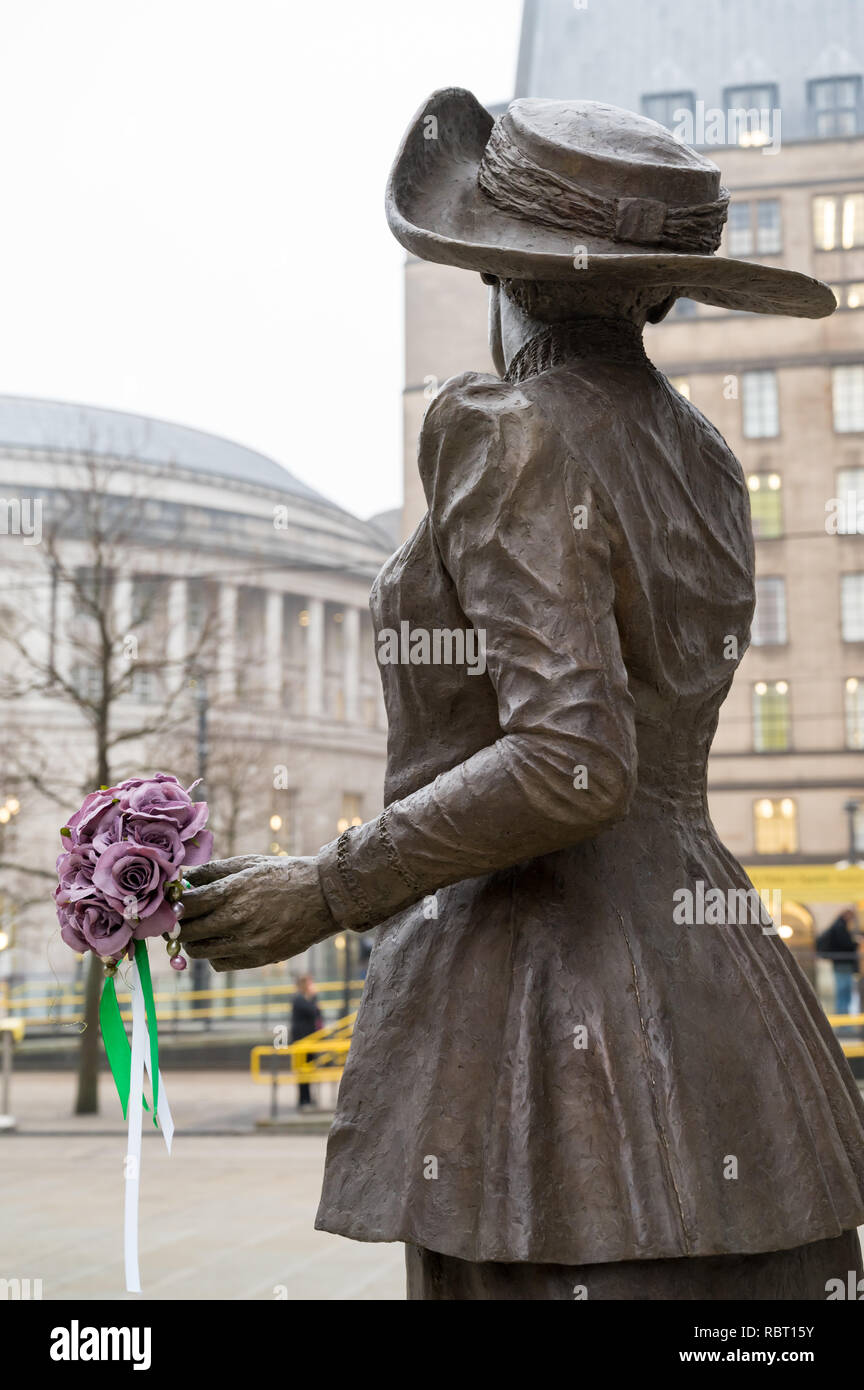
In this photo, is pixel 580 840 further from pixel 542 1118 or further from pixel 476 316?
pixel 476 316

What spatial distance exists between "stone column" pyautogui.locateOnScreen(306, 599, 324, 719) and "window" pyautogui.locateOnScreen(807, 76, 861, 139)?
25.8 m

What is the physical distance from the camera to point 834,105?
157 ft

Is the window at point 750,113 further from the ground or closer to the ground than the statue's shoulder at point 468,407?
further from the ground

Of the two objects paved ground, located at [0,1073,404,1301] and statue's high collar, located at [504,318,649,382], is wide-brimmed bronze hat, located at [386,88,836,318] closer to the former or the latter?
statue's high collar, located at [504,318,649,382]

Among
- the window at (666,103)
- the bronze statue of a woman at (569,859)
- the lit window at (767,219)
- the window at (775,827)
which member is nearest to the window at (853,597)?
the window at (775,827)

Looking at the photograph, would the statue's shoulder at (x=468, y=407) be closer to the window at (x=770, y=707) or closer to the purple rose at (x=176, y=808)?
the purple rose at (x=176, y=808)

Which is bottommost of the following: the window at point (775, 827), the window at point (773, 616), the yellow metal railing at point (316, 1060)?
the yellow metal railing at point (316, 1060)

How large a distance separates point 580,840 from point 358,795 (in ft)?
207

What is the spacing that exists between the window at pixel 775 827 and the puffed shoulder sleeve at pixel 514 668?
41969 mm

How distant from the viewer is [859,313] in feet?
145

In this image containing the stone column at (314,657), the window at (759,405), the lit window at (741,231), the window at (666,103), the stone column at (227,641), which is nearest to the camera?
the stone column at (227,641)

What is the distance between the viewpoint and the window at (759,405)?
4472 cm

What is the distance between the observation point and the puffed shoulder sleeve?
2.34 meters
